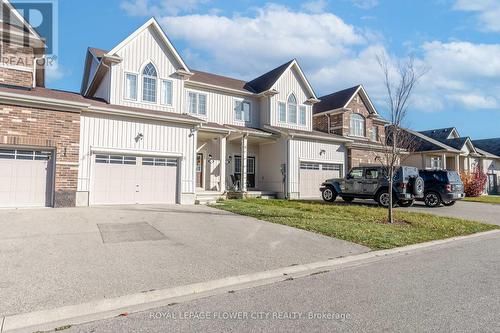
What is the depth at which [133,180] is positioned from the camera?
14438 mm

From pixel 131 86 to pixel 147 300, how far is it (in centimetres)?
1342

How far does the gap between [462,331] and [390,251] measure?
389 centimetres

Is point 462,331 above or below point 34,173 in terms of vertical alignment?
below

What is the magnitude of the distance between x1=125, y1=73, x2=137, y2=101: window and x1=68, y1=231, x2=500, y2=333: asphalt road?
1321 centimetres

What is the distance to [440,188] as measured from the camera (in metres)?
17.0

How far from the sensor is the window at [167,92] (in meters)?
16.5

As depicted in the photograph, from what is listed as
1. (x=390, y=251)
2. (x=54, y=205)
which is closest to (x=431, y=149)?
(x=390, y=251)

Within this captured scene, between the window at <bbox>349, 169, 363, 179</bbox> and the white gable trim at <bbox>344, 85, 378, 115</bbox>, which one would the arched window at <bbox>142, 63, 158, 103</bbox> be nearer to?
the window at <bbox>349, 169, 363, 179</bbox>

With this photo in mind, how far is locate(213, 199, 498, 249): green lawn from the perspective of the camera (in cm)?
850

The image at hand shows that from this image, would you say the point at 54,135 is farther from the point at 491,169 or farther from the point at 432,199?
the point at 491,169

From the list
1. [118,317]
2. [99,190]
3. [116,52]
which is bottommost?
[118,317]

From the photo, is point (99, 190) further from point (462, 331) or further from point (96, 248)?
point (462, 331)

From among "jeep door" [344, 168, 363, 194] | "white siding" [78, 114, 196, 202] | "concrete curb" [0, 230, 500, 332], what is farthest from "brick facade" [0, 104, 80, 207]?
"jeep door" [344, 168, 363, 194]

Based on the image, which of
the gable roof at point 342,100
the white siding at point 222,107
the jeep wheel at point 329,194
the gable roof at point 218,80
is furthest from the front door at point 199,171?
the gable roof at point 342,100
